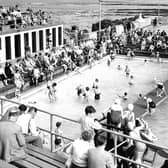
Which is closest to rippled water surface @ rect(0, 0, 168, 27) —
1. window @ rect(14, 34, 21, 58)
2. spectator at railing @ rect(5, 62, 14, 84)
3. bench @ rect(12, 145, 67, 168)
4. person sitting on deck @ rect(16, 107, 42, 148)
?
window @ rect(14, 34, 21, 58)

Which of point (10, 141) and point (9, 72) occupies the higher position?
point (10, 141)

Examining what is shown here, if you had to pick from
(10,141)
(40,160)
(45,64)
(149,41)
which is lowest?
(45,64)

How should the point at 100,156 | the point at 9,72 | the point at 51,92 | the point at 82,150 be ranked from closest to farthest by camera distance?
the point at 100,156, the point at 82,150, the point at 51,92, the point at 9,72

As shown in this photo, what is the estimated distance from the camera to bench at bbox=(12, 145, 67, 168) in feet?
22.4

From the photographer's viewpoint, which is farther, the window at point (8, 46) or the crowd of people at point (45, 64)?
the window at point (8, 46)

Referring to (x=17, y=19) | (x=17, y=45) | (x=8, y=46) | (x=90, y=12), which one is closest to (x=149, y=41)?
(x=17, y=45)

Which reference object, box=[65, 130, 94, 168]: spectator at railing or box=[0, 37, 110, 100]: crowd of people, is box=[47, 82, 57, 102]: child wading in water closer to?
box=[0, 37, 110, 100]: crowd of people

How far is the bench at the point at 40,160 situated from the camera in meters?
6.83

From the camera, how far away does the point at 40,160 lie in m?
7.14

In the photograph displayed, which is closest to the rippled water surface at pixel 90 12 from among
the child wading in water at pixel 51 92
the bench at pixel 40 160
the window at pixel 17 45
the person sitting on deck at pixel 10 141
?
the window at pixel 17 45

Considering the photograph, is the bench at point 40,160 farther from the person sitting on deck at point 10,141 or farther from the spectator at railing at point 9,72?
the spectator at railing at point 9,72

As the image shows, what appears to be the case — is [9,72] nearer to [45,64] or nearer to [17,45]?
[45,64]

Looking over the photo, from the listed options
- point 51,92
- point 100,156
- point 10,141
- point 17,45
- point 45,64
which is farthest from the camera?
point 17,45

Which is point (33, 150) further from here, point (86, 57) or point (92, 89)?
point (86, 57)
